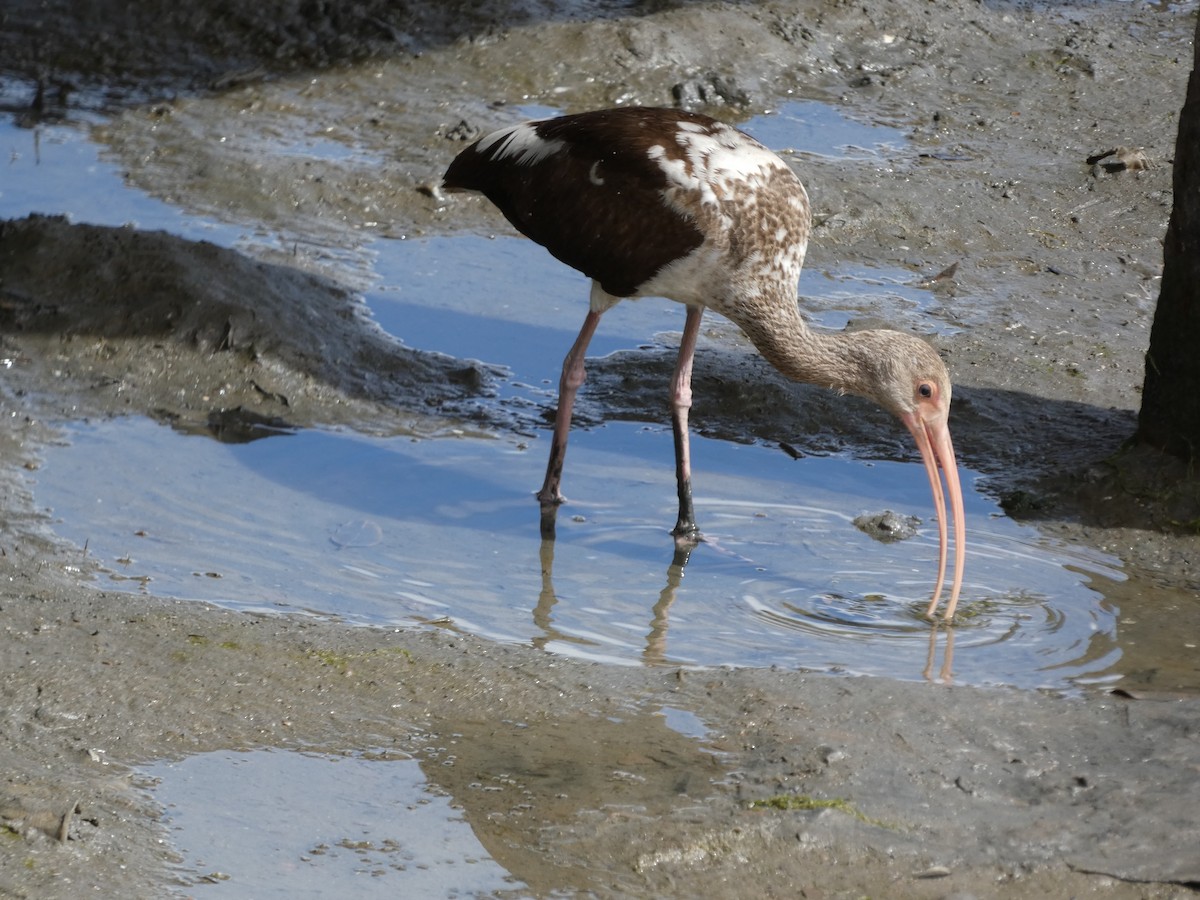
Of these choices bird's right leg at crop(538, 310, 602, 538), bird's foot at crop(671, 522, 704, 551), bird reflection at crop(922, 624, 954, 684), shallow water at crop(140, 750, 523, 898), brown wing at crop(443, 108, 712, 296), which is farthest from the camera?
bird's right leg at crop(538, 310, 602, 538)

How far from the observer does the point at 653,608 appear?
5.69 m

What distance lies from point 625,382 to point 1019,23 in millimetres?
6061

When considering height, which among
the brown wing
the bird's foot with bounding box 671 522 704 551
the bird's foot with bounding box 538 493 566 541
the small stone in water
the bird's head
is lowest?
the bird's foot with bounding box 538 493 566 541

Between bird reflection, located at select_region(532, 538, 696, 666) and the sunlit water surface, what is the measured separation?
11mm

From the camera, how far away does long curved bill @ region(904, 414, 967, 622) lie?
5.73m

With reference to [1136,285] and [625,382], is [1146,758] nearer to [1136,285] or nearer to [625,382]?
[625,382]

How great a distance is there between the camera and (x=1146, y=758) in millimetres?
4352

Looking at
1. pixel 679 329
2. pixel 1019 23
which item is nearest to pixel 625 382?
pixel 679 329

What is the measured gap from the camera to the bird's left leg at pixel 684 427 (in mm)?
6316

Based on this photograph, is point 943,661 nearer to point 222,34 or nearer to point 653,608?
point 653,608

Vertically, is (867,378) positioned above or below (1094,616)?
above

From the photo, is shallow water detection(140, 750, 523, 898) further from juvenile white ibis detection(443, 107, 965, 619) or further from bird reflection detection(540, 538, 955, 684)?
juvenile white ibis detection(443, 107, 965, 619)

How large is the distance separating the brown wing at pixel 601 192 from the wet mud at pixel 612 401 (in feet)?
3.67

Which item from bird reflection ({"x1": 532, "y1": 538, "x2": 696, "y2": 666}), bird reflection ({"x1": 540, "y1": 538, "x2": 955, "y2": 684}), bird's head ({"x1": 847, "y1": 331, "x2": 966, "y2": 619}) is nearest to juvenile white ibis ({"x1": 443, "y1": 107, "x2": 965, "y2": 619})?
bird's head ({"x1": 847, "y1": 331, "x2": 966, "y2": 619})
